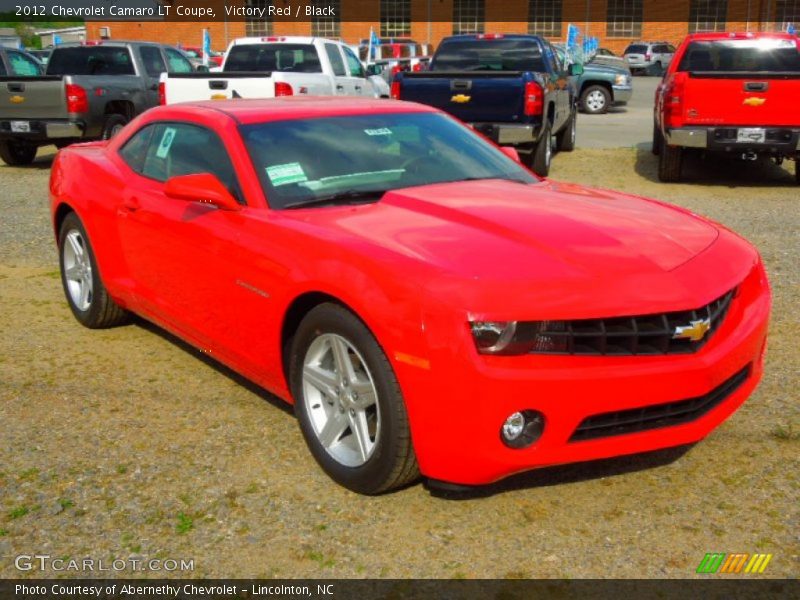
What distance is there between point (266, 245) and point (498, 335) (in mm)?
1222

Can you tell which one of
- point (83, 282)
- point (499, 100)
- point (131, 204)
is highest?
point (499, 100)

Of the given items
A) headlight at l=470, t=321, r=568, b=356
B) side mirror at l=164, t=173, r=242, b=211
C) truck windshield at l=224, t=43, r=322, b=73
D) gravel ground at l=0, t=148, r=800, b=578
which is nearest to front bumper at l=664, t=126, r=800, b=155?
truck windshield at l=224, t=43, r=322, b=73

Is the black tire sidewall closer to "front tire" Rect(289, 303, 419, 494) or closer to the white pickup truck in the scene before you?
"front tire" Rect(289, 303, 419, 494)

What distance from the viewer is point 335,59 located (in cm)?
1512

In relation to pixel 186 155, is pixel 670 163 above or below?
below

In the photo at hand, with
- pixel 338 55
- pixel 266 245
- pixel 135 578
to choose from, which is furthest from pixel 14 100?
pixel 135 578

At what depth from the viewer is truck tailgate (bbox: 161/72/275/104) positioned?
1211cm

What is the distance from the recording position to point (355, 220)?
3.84 m

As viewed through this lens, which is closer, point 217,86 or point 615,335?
point 615,335

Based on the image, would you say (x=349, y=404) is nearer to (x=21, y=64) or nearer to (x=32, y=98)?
(x=32, y=98)

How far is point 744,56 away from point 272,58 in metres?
7.08

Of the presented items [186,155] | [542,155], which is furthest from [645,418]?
[542,155]

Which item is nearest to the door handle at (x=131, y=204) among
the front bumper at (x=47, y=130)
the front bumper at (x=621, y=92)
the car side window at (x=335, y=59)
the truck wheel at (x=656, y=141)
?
the front bumper at (x=47, y=130)

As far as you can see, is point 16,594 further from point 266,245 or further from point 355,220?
point 355,220
